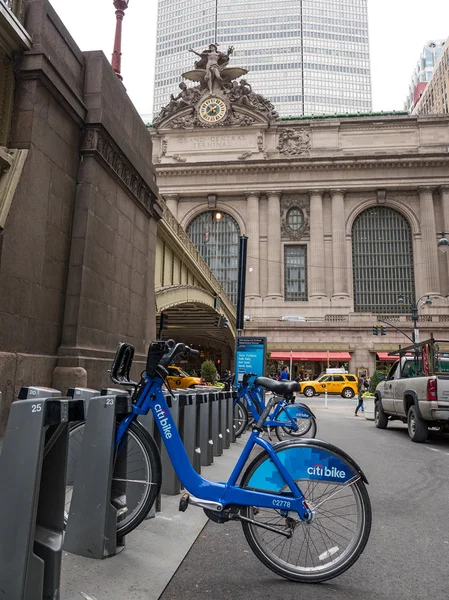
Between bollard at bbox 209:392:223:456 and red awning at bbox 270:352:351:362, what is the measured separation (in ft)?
114

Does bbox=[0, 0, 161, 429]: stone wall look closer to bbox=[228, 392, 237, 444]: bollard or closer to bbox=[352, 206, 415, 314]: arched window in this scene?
bbox=[228, 392, 237, 444]: bollard

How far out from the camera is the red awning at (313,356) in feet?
138

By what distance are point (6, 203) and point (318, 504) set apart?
577 cm

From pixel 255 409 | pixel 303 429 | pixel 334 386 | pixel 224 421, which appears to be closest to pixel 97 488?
pixel 255 409

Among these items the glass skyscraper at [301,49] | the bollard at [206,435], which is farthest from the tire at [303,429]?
the glass skyscraper at [301,49]

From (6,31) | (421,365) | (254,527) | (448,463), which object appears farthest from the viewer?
(421,365)

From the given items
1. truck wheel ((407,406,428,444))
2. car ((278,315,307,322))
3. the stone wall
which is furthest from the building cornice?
truck wheel ((407,406,428,444))

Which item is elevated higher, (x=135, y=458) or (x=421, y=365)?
(x=421, y=365)

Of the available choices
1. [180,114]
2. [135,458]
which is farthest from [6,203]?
[180,114]

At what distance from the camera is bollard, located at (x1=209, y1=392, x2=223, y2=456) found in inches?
276

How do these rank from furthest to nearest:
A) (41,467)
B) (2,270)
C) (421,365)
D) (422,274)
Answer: (422,274)
(421,365)
(2,270)
(41,467)

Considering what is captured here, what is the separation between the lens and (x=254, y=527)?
→ 3094mm

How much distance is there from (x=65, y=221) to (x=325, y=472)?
669 cm

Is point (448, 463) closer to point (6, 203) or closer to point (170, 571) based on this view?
point (170, 571)
